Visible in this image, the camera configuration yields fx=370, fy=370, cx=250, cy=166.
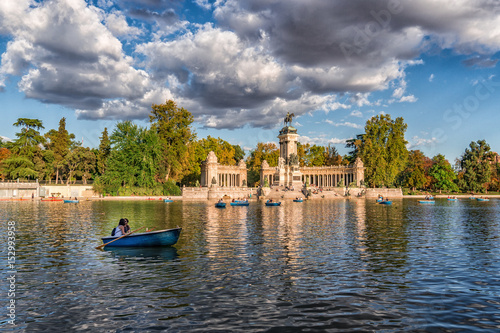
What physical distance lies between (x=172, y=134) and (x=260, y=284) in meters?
82.7

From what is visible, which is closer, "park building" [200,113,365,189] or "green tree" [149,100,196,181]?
"green tree" [149,100,196,181]

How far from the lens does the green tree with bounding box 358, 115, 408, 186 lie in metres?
106

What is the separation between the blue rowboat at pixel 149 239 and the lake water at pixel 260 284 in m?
0.58

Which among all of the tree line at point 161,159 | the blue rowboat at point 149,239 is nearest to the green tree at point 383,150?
the tree line at point 161,159

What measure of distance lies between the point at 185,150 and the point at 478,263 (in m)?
82.0

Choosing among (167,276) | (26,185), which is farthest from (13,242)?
(26,185)

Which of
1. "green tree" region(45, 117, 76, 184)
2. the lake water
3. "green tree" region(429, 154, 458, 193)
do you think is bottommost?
the lake water

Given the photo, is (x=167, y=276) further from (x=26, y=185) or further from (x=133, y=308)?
(x=26, y=185)

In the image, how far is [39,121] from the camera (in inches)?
3967

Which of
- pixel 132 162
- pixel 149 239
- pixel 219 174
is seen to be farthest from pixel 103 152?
pixel 149 239

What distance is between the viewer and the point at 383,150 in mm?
108375

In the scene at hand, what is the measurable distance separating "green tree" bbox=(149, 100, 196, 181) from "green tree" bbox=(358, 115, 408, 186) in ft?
170

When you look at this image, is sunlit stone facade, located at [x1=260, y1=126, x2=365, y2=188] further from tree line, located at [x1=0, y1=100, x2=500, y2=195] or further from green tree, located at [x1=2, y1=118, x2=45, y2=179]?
green tree, located at [x1=2, y1=118, x2=45, y2=179]

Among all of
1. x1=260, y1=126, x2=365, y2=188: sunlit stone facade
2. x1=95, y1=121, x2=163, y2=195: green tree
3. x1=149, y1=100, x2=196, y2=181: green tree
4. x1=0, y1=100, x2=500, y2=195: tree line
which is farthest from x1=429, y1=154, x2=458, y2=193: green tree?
x1=95, y1=121, x2=163, y2=195: green tree
